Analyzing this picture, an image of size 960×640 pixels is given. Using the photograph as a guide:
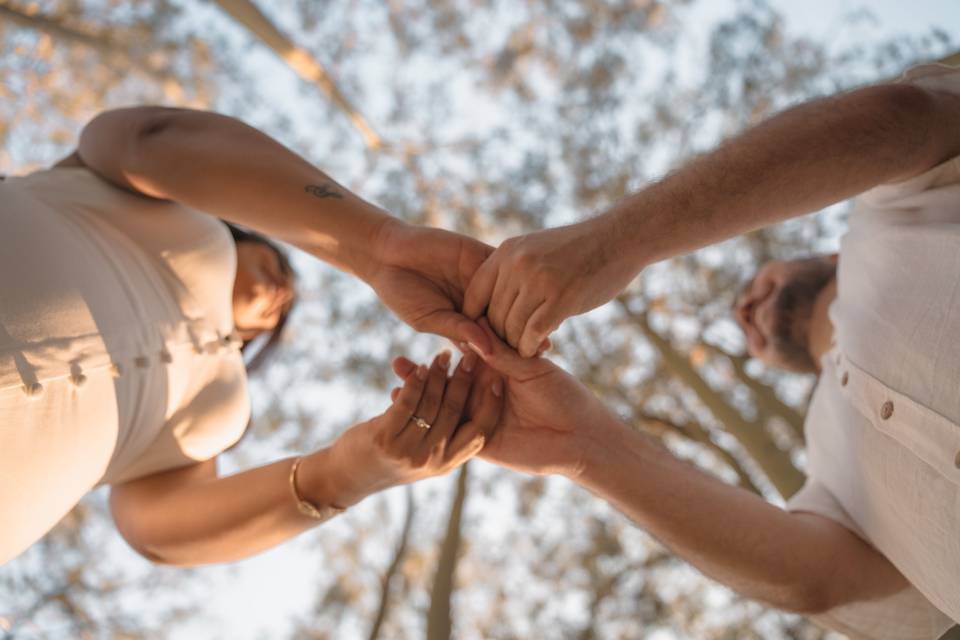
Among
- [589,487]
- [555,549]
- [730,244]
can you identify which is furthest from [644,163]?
[589,487]

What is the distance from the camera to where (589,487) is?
199 centimetres

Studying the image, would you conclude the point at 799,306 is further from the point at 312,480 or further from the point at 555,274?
the point at 312,480

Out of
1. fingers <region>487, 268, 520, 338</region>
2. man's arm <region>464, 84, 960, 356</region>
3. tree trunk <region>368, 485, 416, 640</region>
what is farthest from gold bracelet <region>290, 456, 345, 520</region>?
tree trunk <region>368, 485, 416, 640</region>

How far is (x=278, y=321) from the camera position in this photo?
2977 mm

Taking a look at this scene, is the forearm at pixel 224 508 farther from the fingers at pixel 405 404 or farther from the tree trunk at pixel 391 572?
the tree trunk at pixel 391 572

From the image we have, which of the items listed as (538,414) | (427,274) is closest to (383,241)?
(427,274)

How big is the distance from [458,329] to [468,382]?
237mm

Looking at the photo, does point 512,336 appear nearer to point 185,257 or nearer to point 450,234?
point 450,234

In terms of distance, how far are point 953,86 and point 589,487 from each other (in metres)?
1.35

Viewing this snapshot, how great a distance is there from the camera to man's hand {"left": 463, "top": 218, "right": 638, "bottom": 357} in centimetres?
150

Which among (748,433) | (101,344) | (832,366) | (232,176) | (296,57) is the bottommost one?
(748,433)

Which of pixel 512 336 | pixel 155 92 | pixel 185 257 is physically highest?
pixel 155 92

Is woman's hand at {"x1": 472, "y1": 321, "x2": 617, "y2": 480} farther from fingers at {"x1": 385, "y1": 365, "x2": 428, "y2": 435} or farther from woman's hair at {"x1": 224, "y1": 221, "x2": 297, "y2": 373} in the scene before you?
woman's hair at {"x1": 224, "y1": 221, "x2": 297, "y2": 373}

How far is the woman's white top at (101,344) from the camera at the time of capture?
1.35m
